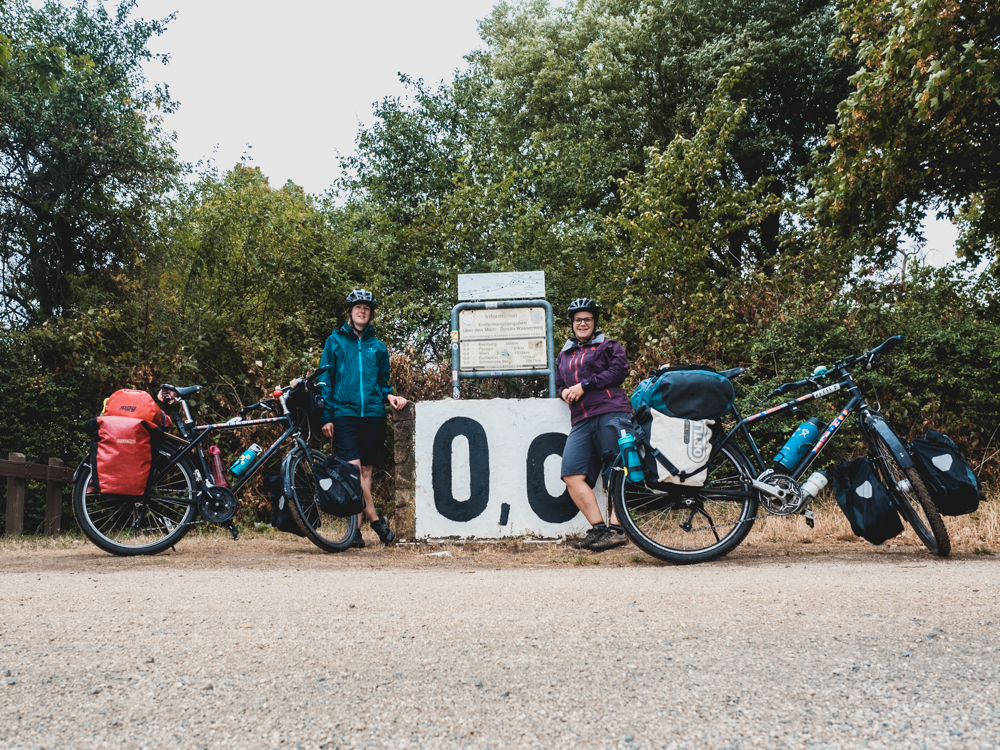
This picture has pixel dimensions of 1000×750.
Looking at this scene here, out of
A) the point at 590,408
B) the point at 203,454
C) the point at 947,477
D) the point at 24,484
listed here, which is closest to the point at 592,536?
the point at 590,408

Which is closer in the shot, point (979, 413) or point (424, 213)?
point (979, 413)

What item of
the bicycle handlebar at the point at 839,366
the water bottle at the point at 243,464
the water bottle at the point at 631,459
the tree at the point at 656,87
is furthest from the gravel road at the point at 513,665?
the tree at the point at 656,87

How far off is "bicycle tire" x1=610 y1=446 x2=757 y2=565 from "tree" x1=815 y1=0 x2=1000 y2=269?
608 centimetres

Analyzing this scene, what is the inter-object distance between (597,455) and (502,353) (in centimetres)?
174

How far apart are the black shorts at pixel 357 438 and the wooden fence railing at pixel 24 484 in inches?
207

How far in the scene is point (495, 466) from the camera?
21.8 ft

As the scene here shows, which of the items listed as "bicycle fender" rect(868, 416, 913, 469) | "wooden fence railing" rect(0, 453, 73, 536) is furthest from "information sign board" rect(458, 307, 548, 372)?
"wooden fence railing" rect(0, 453, 73, 536)

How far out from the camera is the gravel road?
1.92 metres

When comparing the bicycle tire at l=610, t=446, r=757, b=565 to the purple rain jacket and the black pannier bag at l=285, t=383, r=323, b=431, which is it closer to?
the purple rain jacket

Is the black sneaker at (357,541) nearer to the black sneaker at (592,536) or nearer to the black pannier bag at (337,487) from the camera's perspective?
the black pannier bag at (337,487)

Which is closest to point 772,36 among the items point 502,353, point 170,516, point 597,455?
point 502,353

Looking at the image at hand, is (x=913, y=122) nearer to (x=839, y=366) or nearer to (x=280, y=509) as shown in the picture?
(x=839, y=366)

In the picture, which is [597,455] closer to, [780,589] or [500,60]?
[780,589]

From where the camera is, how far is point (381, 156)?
52.4ft
